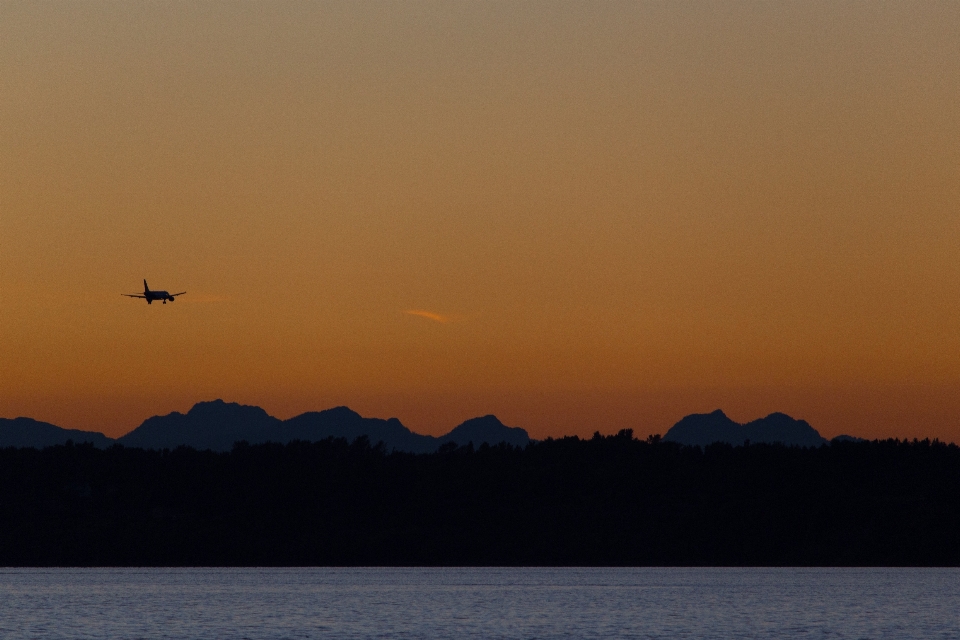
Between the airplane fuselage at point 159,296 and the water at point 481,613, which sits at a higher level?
the airplane fuselage at point 159,296

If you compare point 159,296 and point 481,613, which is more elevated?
point 159,296

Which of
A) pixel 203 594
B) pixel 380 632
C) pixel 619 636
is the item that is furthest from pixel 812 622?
pixel 203 594

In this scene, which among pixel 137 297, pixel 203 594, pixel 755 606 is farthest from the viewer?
pixel 203 594

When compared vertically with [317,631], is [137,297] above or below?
above

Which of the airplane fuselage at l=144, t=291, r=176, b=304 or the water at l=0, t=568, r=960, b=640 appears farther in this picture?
the airplane fuselage at l=144, t=291, r=176, b=304

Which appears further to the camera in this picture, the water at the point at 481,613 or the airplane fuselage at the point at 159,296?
the airplane fuselage at the point at 159,296

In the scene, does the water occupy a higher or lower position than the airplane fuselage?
lower

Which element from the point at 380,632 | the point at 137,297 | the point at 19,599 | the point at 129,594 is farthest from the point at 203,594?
the point at 380,632

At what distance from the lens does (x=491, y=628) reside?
12706 centimetres

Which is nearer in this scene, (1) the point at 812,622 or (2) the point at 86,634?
(2) the point at 86,634

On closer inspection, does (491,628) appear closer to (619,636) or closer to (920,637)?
(619,636)

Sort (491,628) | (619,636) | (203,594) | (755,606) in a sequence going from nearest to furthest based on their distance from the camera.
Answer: (619,636) < (491,628) < (755,606) < (203,594)

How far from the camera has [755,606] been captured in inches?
6270

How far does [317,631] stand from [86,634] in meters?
18.1
